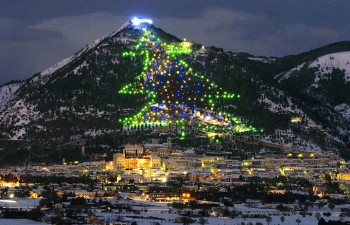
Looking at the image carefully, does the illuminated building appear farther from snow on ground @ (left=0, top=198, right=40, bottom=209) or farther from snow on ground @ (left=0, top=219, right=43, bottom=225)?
snow on ground @ (left=0, top=219, right=43, bottom=225)

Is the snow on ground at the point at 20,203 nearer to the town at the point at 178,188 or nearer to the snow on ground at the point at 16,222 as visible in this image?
the town at the point at 178,188

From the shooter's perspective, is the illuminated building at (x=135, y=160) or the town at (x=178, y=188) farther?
the illuminated building at (x=135, y=160)

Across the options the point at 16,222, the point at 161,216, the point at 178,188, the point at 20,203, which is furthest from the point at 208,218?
the point at 178,188

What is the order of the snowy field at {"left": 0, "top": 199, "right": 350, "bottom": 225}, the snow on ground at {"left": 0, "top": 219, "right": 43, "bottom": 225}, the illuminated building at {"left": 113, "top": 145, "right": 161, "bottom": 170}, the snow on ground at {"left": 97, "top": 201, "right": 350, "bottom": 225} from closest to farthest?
the snow on ground at {"left": 0, "top": 219, "right": 43, "bottom": 225} → the snowy field at {"left": 0, "top": 199, "right": 350, "bottom": 225} → the snow on ground at {"left": 97, "top": 201, "right": 350, "bottom": 225} → the illuminated building at {"left": 113, "top": 145, "right": 161, "bottom": 170}

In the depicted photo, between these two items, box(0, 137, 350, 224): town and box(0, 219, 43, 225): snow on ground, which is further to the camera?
box(0, 137, 350, 224): town

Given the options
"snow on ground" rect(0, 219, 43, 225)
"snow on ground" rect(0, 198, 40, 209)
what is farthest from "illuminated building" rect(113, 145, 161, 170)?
"snow on ground" rect(0, 219, 43, 225)

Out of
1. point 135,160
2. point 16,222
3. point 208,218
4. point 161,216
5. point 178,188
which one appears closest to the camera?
point 16,222

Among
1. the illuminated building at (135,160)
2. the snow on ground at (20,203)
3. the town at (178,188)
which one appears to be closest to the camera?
the town at (178,188)

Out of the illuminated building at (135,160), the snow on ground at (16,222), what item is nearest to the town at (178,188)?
the illuminated building at (135,160)

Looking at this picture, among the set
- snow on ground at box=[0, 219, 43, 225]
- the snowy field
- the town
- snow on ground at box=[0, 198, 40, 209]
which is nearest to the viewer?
snow on ground at box=[0, 219, 43, 225]

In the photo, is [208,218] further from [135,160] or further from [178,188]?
[135,160]

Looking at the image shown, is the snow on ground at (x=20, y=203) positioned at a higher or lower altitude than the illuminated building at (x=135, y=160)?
lower

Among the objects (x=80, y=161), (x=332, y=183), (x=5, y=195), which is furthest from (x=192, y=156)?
(x=5, y=195)
